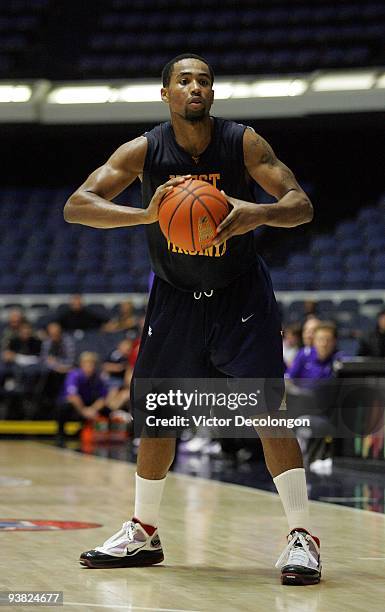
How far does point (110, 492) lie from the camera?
6770mm

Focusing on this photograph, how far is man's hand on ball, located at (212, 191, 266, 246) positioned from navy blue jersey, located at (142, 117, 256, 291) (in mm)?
304

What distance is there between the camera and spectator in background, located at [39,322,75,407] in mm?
13539

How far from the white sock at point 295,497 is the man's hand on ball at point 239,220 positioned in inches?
32.9

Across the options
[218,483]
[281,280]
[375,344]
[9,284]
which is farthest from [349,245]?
[218,483]

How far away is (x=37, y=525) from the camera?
496 cm

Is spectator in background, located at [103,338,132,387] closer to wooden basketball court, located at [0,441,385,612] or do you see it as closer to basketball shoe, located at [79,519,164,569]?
wooden basketball court, located at [0,441,385,612]

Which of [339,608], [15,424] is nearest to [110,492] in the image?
[339,608]

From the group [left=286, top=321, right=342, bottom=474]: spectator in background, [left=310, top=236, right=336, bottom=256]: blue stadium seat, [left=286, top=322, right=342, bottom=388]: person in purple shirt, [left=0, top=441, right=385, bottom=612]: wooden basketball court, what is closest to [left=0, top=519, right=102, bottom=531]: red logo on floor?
[left=0, top=441, right=385, bottom=612]: wooden basketball court

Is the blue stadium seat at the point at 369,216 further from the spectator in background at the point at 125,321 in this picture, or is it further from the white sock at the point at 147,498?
the white sock at the point at 147,498

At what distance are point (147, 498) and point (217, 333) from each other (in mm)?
647

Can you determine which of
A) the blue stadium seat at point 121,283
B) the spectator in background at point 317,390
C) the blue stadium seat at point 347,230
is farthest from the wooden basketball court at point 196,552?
the blue stadium seat at point 347,230

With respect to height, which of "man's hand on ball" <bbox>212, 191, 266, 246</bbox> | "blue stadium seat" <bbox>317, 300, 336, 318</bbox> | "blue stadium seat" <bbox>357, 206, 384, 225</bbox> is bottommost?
"man's hand on ball" <bbox>212, 191, 266, 246</bbox>

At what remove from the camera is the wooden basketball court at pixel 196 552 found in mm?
3072

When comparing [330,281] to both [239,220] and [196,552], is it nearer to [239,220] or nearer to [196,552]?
[196,552]
